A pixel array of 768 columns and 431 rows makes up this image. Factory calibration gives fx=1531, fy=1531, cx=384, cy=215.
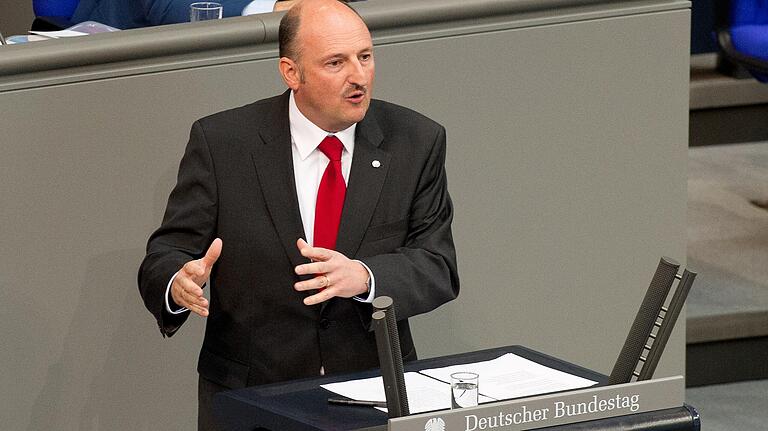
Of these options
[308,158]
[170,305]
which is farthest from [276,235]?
[170,305]

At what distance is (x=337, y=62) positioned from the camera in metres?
2.85

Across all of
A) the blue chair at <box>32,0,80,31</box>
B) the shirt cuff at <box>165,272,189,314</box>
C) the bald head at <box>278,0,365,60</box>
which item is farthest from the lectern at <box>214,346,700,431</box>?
the blue chair at <box>32,0,80,31</box>

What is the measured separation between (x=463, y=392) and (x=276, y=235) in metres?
0.73

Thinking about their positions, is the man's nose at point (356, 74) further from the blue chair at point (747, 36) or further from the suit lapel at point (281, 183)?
the blue chair at point (747, 36)

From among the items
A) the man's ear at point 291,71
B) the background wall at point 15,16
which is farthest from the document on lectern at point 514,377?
the background wall at point 15,16

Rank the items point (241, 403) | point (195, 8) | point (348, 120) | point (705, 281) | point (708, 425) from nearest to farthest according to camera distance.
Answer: point (241, 403) < point (348, 120) < point (195, 8) < point (708, 425) < point (705, 281)

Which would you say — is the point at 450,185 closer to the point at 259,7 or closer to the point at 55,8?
the point at 259,7

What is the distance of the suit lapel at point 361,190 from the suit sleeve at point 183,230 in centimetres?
26

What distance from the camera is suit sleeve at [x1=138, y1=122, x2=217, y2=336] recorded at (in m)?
2.82

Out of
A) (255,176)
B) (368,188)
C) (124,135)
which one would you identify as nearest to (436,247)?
(368,188)

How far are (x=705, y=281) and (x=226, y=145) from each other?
2.96 meters

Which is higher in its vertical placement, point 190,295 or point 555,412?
point 190,295

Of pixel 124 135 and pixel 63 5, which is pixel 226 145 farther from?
pixel 63 5

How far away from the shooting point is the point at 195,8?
380 centimetres
